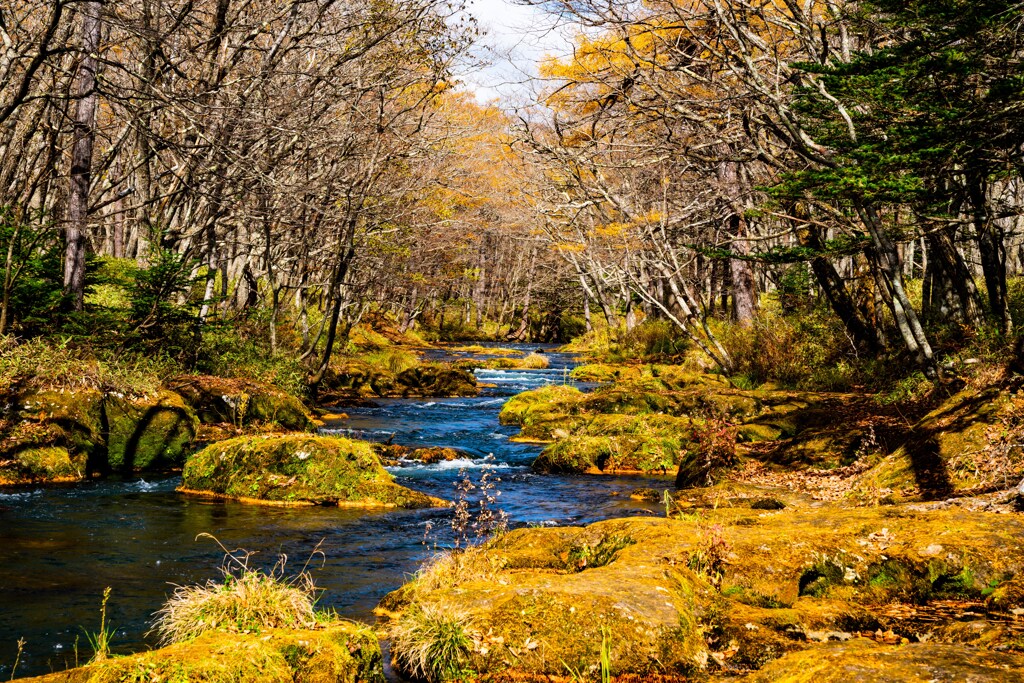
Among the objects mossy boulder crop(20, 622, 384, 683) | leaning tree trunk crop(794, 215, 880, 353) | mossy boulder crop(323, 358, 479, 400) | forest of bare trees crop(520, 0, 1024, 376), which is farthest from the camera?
mossy boulder crop(323, 358, 479, 400)

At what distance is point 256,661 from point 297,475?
692 centimetres

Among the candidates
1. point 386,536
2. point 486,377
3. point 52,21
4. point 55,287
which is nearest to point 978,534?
point 386,536

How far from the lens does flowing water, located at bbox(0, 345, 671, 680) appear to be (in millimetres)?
5867

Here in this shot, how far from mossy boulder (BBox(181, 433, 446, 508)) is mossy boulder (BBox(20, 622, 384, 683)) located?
5782 mm

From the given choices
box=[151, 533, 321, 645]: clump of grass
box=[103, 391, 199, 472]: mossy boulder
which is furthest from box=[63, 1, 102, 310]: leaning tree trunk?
box=[151, 533, 321, 645]: clump of grass

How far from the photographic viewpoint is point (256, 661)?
12.2 ft

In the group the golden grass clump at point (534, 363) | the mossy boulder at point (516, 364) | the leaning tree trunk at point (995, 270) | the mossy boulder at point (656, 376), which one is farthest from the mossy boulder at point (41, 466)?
the golden grass clump at point (534, 363)

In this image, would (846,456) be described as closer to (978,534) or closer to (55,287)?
(978,534)

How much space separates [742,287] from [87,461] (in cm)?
1761

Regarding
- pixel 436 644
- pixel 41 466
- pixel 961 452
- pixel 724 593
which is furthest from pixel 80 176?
pixel 961 452

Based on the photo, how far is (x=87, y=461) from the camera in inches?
439

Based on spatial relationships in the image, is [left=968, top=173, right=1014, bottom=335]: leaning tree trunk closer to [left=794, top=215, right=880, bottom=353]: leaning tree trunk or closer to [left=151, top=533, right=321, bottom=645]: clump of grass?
[left=794, top=215, right=880, bottom=353]: leaning tree trunk

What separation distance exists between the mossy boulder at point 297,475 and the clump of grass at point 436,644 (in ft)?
17.9

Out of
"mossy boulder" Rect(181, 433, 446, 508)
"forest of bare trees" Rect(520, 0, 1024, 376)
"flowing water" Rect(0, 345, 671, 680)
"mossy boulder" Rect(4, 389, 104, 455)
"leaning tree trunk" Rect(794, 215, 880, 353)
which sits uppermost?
"forest of bare trees" Rect(520, 0, 1024, 376)
